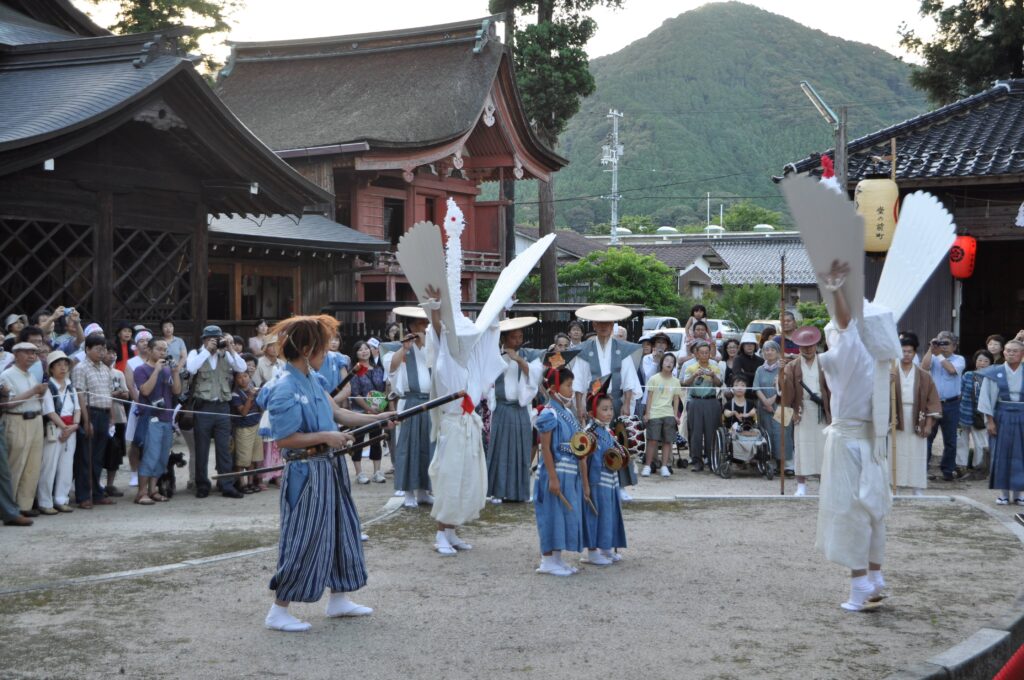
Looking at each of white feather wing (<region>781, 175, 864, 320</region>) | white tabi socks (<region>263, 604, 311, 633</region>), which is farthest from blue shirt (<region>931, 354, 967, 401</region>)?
white tabi socks (<region>263, 604, 311, 633</region>)

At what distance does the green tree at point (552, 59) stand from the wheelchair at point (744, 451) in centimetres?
1544

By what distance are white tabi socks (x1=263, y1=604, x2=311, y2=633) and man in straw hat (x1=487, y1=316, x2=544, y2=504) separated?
436 centimetres

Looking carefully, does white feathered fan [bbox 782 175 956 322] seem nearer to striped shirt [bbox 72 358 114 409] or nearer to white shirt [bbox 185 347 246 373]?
white shirt [bbox 185 347 246 373]

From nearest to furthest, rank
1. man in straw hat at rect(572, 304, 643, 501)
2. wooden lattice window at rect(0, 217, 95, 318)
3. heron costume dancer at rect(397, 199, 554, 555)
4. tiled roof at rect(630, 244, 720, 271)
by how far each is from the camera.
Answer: heron costume dancer at rect(397, 199, 554, 555) < man in straw hat at rect(572, 304, 643, 501) < wooden lattice window at rect(0, 217, 95, 318) < tiled roof at rect(630, 244, 720, 271)

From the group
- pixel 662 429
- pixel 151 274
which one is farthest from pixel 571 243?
pixel 662 429

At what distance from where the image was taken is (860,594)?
20.6 feet

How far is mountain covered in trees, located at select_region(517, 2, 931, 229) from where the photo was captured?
90.0 meters

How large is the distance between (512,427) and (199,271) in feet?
24.1

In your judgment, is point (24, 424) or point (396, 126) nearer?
point (24, 424)

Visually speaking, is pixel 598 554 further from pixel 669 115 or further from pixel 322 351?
pixel 669 115

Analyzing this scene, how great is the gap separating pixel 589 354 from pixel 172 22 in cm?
1760

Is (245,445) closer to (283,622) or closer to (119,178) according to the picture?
(119,178)

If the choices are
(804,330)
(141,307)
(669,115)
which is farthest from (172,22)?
(669,115)

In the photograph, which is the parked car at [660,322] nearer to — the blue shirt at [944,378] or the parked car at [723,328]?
the parked car at [723,328]
